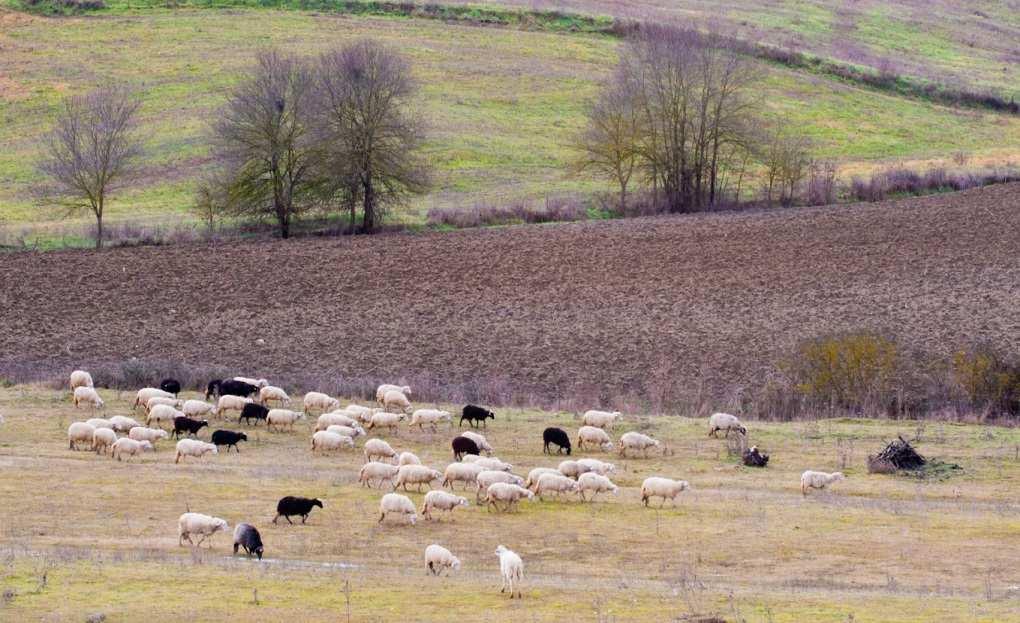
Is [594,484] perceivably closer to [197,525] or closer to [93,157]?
[197,525]

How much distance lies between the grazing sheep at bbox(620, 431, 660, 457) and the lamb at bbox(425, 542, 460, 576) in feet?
32.8

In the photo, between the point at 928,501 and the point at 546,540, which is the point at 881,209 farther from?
the point at 546,540

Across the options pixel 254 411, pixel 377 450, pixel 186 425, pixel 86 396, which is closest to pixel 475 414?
pixel 377 450

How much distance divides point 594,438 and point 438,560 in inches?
410

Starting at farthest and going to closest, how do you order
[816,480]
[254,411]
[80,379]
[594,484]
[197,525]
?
[80,379]
[254,411]
[816,480]
[594,484]
[197,525]

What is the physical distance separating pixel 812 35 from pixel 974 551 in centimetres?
10153

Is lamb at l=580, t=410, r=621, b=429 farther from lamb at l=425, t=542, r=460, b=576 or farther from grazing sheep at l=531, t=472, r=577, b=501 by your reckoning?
lamb at l=425, t=542, r=460, b=576

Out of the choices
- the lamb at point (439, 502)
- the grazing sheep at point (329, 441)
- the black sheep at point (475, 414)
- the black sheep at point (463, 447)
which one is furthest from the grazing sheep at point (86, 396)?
the lamb at point (439, 502)

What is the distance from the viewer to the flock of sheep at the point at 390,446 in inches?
931

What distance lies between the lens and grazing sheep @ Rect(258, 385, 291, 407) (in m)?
35.1

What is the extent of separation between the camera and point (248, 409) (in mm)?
32938

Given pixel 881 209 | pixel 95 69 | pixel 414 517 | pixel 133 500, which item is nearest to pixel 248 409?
pixel 133 500

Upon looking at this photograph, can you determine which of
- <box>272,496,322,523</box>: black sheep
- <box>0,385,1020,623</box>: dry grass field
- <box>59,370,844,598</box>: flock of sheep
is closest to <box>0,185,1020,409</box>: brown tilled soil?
<box>59,370,844,598</box>: flock of sheep

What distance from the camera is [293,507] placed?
23.6m
